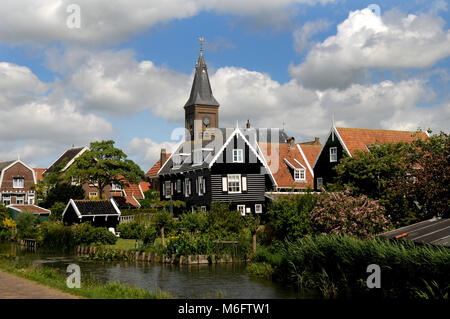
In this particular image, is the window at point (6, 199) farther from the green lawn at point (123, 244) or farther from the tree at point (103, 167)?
the green lawn at point (123, 244)

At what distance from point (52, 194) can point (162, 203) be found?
14733 millimetres

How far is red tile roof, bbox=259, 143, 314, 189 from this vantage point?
199 ft

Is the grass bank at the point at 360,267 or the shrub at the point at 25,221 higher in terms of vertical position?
the shrub at the point at 25,221

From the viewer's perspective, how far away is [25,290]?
16422 millimetres

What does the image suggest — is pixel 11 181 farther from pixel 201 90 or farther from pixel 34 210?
pixel 201 90

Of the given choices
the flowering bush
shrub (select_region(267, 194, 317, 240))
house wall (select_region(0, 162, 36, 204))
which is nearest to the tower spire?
house wall (select_region(0, 162, 36, 204))

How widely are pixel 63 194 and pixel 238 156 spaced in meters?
22.9

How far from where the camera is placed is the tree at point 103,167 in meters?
63.1

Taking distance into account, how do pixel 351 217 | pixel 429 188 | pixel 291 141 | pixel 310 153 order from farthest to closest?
pixel 310 153 → pixel 291 141 → pixel 429 188 → pixel 351 217

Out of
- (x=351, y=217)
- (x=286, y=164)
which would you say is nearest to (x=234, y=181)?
(x=286, y=164)

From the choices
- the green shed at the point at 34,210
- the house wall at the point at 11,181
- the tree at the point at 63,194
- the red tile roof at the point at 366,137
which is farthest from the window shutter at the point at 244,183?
the house wall at the point at 11,181

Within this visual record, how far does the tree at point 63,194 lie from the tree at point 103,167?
1.46 meters
